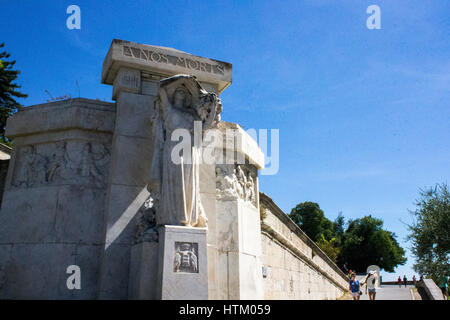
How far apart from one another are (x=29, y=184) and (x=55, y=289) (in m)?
1.93

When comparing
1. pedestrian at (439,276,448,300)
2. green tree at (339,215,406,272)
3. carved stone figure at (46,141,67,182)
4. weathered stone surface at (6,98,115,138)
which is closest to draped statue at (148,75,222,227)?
weathered stone surface at (6,98,115,138)

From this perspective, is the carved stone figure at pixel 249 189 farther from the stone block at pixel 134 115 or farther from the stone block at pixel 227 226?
the stone block at pixel 134 115

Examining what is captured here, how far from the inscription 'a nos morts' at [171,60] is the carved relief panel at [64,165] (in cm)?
172

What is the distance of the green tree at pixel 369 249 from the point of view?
185 feet

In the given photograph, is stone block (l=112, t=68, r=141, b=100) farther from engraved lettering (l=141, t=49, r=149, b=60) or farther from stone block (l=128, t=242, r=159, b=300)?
stone block (l=128, t=242, r=159, b=300)

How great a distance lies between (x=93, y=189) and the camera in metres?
7.04

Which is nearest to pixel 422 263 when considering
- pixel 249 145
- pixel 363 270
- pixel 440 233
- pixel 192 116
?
pixel 440 233

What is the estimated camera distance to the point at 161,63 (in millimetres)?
7598

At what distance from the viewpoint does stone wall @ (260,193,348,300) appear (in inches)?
476

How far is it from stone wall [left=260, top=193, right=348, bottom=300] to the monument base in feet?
18.3

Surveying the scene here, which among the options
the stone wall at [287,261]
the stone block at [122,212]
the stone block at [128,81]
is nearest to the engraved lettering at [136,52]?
the stone block at [128,81]

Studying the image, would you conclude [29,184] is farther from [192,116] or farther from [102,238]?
[192,116]
